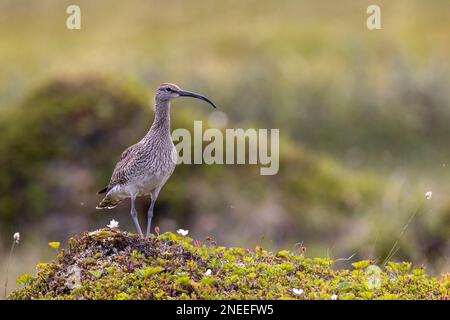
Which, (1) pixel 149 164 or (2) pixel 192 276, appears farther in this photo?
(1) pixel 149 164

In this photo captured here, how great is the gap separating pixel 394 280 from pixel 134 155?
298 centimetres

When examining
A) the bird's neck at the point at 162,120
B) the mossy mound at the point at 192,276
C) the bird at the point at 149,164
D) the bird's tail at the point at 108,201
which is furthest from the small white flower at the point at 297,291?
the bird's tail at the point at 108,201

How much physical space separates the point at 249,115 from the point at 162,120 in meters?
10.2

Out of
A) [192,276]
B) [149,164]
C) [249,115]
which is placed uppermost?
[249,115]

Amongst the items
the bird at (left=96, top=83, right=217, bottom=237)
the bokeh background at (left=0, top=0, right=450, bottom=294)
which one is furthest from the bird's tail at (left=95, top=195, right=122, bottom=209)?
the bokeh background at (left=0, top=0, right=450, bottom=294)

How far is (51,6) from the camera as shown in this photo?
29.8 m

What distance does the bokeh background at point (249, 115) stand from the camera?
550 inches

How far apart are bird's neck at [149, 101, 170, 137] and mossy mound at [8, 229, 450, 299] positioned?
1670mm

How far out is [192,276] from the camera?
712cm

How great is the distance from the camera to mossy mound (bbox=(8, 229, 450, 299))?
685 centimetres

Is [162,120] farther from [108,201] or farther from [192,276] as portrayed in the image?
[192,276]

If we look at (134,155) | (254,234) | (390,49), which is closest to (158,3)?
(390,49)

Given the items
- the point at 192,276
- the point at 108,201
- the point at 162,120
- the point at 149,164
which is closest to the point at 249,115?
the point at 108,201

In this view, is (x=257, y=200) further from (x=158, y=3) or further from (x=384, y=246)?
(x=158, y=3)
